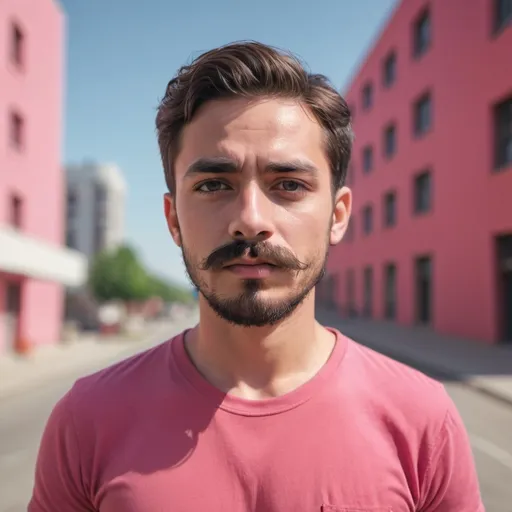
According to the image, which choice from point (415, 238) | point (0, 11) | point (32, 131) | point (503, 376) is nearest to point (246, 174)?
point (503, 376)

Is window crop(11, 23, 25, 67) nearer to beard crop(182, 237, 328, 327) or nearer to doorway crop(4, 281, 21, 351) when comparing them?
doorway crop(4, 281, 21, 351)

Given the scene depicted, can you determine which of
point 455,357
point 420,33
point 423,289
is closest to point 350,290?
point 423,289

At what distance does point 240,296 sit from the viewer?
62.1 inches

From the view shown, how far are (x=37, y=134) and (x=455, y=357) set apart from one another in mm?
17381

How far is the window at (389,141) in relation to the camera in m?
27.4

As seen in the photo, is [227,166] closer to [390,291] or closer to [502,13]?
[502,13]

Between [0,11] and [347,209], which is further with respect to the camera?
[0,11]

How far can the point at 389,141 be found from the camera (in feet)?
92.0

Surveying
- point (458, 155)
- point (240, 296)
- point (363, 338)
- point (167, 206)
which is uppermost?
point (458, 155)

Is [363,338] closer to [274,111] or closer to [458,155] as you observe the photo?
[458,155]

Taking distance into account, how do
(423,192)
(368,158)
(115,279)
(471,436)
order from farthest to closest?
(115,279)
(368,158)
(423,192)
(471,436)

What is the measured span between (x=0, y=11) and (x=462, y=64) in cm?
1621

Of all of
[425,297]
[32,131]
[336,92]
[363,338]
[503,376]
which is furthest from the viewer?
[425,297]

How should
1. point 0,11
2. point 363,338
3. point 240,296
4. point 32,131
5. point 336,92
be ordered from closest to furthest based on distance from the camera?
point 240,296 < point 336,92 < point 0,11 < point 363,338 < point 32,131
